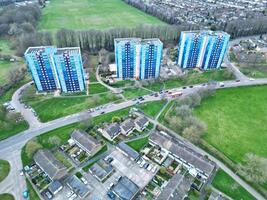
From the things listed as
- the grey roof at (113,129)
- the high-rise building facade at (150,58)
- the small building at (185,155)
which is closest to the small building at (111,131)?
the grey roof at (113,129)

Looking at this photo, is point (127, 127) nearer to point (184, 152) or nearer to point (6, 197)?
point (184, 152)

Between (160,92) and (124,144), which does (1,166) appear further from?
(160,92)

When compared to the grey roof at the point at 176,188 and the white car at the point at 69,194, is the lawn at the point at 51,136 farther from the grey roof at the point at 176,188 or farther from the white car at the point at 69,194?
the grey roof at the point at 176,188

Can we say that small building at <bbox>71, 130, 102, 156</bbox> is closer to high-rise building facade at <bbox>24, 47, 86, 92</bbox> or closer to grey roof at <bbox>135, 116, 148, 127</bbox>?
grey roof at <bbox>135, 116, 148, 127</bbox>

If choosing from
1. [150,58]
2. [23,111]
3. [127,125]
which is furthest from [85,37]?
[127,125]

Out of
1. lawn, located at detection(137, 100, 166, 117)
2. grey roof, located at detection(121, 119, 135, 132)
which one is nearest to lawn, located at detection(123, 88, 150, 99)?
lawn, located at detection(137, 100, 166, 117)

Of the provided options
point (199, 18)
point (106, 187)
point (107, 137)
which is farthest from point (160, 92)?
point (199, 18)
